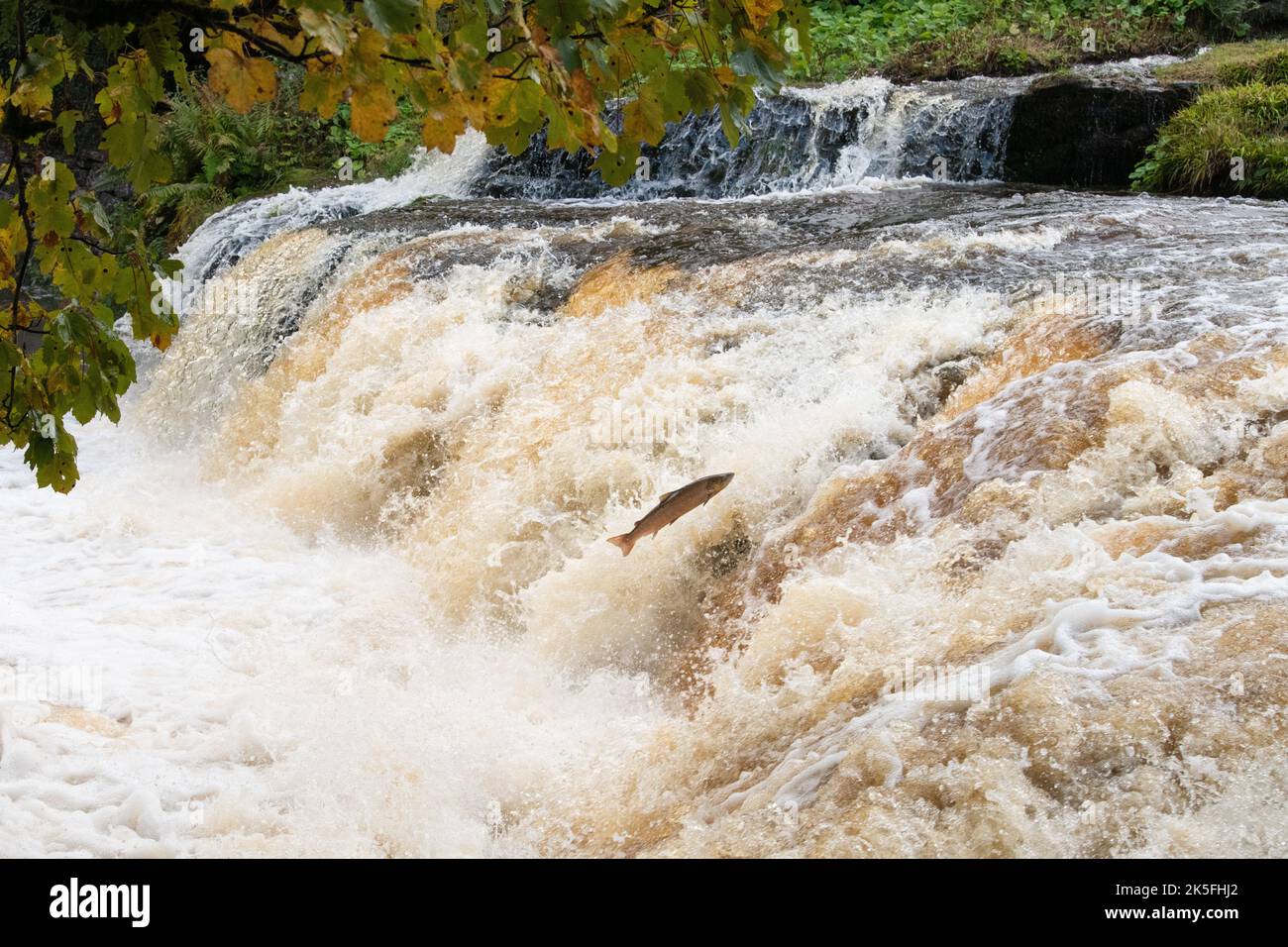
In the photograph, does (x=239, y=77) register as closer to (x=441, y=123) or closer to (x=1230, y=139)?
(x=441, y=123)

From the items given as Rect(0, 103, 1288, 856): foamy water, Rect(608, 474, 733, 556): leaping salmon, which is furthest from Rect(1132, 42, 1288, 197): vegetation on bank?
Rect(608, 474, 733, 556): leaping salmon

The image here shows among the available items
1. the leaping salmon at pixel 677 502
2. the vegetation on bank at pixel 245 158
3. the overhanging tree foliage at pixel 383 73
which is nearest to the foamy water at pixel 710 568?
Answer: the leaping salmon at pixel 677 502

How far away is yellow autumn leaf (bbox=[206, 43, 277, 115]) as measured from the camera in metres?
1.73

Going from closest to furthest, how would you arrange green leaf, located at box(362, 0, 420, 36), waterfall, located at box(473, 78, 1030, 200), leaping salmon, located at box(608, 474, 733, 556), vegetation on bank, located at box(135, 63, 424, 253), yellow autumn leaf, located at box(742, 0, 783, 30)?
green leaf, located at box(362, 0, 420, 36) < yellow autumn leaf, located at box(742, 0, 783, 30) < leaping salmon, located at box(608, 474, 733, 556) < waterfall, located at box(473, 78, 1030, 200) < vegetation on bank, located at box(135, 63, 424, 253)

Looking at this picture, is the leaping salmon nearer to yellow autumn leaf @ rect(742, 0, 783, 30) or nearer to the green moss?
yellow autumn leaf @ rect(742, 0, 783, 30)

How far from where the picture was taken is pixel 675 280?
6559 millimetres

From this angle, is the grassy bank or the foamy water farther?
the grassy bank

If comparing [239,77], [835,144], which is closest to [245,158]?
[835,144]

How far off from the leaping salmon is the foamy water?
0.42 m

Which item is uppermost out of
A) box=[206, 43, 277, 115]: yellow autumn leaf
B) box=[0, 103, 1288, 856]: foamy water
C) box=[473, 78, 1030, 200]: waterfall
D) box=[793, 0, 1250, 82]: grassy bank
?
box=[793, 0, 1250, 82]: grassy bank

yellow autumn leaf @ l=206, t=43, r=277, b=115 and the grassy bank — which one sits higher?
the grassy bank

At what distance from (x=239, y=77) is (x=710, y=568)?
2.99m

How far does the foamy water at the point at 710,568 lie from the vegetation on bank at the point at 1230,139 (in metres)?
1.34
